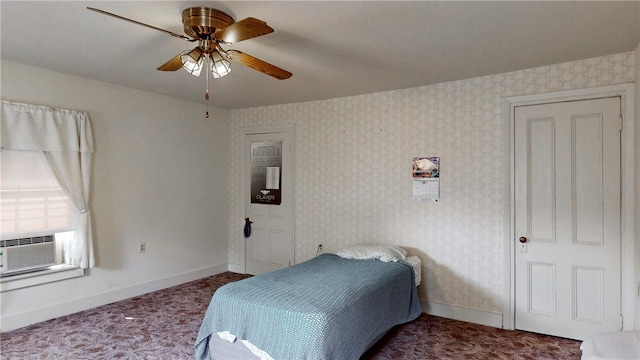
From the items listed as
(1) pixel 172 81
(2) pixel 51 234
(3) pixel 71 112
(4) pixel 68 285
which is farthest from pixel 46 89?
(4) pixel 68 285

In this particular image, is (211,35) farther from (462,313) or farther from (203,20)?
(462,313)

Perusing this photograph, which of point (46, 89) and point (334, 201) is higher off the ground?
point (46, 89)

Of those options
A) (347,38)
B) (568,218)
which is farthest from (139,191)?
(568,218)

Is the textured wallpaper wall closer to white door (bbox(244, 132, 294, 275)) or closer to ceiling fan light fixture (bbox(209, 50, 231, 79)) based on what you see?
white door (bbox(244, 132, 294, 275))

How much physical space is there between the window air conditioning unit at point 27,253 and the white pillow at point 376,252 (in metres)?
2.85

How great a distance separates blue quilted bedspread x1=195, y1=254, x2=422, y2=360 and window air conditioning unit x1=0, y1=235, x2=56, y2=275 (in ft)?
6.51

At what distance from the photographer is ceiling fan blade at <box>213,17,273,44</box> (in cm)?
184

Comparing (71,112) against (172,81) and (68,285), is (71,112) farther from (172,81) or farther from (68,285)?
(68,285)

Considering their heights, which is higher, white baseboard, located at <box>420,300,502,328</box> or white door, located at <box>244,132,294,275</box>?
white door, located at <box>244,132,294,275</box>

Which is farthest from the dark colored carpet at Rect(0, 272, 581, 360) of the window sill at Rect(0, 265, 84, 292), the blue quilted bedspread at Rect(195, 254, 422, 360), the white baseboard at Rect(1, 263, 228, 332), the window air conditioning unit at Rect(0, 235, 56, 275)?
the window air conditioning unit at Rect(0, 235, 56, 275)

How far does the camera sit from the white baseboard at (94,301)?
126 inches

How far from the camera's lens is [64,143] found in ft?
11.5

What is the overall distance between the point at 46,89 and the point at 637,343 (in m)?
4.78

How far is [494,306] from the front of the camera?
3408mm
